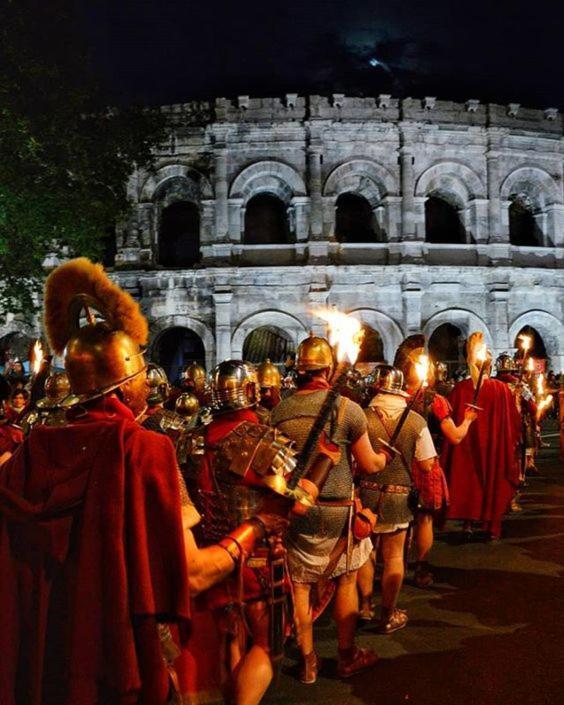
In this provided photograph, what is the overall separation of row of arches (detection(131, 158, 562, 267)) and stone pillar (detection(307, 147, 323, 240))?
0.78 ft

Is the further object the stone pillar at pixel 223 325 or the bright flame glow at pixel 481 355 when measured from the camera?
the stone pillar at pixel 223 325

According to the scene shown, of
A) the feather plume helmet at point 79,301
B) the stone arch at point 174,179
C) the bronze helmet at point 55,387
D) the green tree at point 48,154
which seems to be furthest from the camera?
the stone arch at point 174,179

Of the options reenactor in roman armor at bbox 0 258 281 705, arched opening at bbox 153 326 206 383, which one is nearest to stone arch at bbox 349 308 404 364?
arched opening at bbox 153 326 206 383

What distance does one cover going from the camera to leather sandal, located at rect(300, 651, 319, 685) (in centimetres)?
450

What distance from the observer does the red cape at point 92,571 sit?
6.59ft

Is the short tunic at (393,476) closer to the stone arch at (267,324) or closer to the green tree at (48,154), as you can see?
the green tree at (48,154)

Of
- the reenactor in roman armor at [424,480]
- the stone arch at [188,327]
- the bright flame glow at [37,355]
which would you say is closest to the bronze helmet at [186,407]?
the bright flame glow at [37,355]

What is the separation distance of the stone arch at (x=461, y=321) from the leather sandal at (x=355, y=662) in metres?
18.9

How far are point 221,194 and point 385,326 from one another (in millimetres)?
7122

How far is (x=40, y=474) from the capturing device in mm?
2160

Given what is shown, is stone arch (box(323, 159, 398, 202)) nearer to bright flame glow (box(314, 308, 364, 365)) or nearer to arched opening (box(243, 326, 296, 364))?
arched opening (box(243, 326, 296, 364))

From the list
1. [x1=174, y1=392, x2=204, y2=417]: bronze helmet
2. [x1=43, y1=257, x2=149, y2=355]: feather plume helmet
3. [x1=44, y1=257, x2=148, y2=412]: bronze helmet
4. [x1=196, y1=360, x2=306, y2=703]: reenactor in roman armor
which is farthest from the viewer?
[x1=174, y1=392, x2=204, y2=417]: bronze helmet

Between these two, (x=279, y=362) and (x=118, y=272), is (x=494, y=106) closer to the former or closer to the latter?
(x=279, y=362)

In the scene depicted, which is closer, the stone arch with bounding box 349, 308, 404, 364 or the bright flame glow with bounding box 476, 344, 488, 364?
the bright flame glow with bounding box 476, 344, 488, 364
